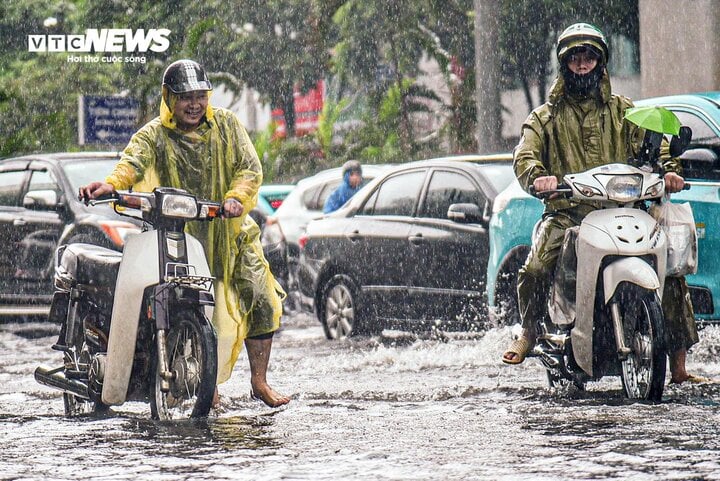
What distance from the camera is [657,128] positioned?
777 centimetres

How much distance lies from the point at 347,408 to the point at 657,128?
6.78 feet

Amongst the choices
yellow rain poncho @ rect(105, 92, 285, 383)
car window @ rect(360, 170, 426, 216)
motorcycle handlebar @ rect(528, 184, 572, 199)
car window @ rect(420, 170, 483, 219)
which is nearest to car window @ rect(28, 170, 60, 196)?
car window @ rect(360, 170, 426, 216)

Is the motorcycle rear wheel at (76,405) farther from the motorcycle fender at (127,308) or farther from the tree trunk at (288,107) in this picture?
the tree trunk at (288,107)

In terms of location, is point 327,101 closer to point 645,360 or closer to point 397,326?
point 397,326

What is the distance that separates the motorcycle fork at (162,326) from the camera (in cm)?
724

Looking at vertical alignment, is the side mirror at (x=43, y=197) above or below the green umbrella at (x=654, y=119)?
below

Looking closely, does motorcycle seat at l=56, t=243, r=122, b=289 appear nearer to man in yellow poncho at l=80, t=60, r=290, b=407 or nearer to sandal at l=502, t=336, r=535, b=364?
man in yellow poncho at l=80, t=60, r=290, b=407

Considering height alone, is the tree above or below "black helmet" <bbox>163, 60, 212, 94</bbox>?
above

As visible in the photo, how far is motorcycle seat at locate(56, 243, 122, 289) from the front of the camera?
7.67 metres

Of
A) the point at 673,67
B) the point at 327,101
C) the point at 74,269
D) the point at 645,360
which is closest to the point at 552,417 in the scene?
the point at 645,360

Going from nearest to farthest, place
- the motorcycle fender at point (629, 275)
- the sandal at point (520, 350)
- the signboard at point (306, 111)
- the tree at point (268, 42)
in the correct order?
the motorcycle fender at point (629, 275)
the sandal at point (520, 350)
the tree at point (268, 42)
the signboard at point (306, 111)

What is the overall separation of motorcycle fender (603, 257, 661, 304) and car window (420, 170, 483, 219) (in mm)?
4520

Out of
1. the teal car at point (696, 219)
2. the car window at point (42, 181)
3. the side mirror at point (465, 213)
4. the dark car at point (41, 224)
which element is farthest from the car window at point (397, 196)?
the car window at point (42, 181)

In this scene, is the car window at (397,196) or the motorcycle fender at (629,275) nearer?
the motorcycle fender at (629,275)
